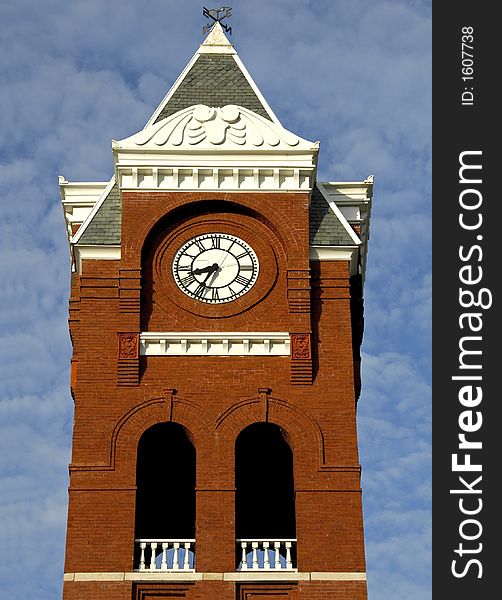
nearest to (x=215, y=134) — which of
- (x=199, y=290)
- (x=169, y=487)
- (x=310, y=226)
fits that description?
(x=310, y=226)

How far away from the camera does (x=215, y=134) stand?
125ft

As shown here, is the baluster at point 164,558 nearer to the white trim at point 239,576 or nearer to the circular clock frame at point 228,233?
the white trim at point 239,576

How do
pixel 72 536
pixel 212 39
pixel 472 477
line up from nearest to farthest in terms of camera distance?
1. pixel 472 477
2. pixel 72 536
3. pixel 212 39

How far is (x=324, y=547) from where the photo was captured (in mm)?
33438

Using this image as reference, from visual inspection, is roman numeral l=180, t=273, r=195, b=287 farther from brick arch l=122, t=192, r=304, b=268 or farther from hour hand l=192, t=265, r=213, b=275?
brick arch l=122, t=192, r=304, b=268

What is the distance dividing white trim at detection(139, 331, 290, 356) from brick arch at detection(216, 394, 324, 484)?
48.3 inches

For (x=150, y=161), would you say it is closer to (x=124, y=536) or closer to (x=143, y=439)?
(x=143, y=439)

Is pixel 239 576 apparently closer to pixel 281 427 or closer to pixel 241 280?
pixel 281 427

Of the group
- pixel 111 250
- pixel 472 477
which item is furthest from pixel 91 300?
pixel 472 477

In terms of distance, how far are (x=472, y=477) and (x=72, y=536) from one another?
8361 millimetres

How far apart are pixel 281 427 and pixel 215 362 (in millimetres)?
2103

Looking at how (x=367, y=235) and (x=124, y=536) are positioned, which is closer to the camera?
(x=124, y=536)

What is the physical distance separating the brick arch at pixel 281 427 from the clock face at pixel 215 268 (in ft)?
9.20

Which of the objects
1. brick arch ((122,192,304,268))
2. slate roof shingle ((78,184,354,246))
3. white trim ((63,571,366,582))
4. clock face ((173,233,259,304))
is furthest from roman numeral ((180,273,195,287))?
white trim ((63,571,366,582))
